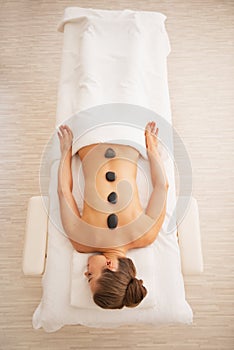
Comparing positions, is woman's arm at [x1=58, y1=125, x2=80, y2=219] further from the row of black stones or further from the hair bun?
the hair bun

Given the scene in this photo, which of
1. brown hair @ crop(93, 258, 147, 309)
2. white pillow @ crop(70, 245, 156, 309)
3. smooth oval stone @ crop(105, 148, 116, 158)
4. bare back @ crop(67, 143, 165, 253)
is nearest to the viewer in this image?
brown hair @ crop(93, 258, 147, 309)

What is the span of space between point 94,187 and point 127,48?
32.6 inches

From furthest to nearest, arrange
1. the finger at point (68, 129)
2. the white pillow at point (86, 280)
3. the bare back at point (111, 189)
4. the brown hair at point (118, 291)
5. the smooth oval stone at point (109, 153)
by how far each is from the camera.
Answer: the finger at point (68, 129) → the smooth oval stone at point (109, 153) → the bare back at point (111, 189) → the white pillow at point (86, 280) → the brown hair at point (118, 291)

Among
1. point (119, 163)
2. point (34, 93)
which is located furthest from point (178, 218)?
point (34, 93)

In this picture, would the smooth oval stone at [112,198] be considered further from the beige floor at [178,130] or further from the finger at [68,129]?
the beige floor at [178,130]

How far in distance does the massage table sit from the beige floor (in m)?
0.21

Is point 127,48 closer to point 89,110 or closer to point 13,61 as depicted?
point 89,110

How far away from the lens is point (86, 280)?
1.40 meters

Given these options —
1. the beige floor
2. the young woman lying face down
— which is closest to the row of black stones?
the young woman lying face down

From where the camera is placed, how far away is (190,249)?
151 centimetres

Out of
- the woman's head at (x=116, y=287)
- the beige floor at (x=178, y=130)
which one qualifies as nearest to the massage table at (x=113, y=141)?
the woman's head at (x=116, y=287)

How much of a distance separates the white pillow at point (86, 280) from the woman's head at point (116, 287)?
3.4 inches

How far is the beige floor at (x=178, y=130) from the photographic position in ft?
5.74

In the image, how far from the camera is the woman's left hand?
167 cm
